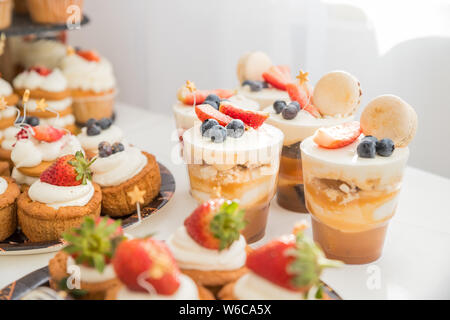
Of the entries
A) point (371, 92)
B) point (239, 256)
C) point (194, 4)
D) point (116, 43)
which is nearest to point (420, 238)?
point (239, 256)

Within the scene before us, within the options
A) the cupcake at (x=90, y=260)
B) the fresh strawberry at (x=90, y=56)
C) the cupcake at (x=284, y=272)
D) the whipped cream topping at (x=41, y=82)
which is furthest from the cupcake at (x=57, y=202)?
the fresh strawberry at (x=90, y=56)

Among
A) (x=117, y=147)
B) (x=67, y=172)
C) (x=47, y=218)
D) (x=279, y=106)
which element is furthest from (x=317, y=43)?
(x=47, y=218)

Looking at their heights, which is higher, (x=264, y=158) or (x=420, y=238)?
(x=264, y=158)

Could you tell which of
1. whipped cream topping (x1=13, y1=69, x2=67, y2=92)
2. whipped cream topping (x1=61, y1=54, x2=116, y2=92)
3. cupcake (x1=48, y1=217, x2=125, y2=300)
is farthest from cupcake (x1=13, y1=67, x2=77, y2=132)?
cupcake (x1=48, y1=217, x2=125, y2=300)

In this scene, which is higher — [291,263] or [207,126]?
[207,126]

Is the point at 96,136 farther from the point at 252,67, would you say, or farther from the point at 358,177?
the point at 358,177

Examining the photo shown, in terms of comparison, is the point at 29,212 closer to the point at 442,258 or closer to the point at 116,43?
the point at 442,258
